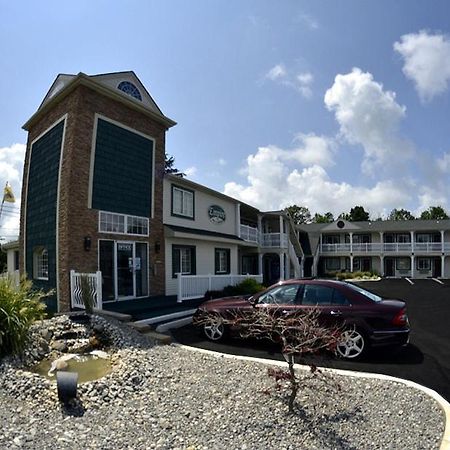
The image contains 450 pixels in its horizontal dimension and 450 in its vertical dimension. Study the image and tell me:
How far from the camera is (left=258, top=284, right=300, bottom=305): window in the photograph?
774 centimetres

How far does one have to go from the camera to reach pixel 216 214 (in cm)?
1864

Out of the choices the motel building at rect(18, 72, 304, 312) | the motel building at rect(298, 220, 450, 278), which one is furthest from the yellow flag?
the motel building at rect(298, 220, 450, 278)

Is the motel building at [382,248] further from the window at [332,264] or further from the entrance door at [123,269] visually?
the entrance door at [123,269]

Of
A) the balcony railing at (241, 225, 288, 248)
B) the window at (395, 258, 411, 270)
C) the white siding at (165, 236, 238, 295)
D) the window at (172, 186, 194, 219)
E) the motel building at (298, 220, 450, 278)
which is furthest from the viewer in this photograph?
the window at (395, 258, 411, 270)

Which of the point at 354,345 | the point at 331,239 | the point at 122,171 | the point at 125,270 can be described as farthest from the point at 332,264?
the point at 354,345

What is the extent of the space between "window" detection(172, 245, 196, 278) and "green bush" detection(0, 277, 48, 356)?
8.42m

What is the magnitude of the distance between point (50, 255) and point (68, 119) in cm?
463

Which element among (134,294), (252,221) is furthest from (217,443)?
(252,221)

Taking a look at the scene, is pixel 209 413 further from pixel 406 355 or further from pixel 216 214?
pixel 216 214

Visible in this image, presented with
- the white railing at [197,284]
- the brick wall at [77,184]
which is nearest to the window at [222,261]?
the white railing at [197,284]

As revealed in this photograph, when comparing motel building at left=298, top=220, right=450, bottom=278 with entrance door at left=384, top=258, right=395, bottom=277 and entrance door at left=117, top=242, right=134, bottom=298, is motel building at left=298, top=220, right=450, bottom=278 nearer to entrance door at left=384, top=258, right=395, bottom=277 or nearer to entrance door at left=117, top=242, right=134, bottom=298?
entrance door at left=384, top=258, right=395, bottom=277

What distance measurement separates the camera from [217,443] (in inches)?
148

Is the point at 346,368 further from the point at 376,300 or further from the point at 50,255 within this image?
the point at 50,255

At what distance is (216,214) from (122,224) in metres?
6.75
